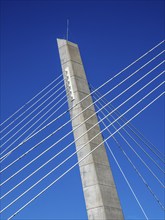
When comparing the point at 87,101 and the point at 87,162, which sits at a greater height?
the point at 87,101

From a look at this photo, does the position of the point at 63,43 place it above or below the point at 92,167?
above

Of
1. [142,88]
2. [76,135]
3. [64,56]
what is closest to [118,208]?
[76,135]

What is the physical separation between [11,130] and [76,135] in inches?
116

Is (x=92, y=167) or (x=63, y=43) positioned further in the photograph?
(x=63, y=43)

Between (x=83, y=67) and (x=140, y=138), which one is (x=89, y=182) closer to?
(x=140, y=138)

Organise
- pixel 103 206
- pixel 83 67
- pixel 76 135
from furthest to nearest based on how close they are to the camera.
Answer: pixel 83 67, pixel 76 135, pixel 103 206

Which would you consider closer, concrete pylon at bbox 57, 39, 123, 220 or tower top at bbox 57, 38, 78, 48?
concrete pylon at bbox 57, 39, 123, 220

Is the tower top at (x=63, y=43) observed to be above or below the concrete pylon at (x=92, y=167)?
above

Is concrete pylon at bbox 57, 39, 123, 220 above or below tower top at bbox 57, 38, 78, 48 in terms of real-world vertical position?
below

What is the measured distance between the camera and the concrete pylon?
11484mm

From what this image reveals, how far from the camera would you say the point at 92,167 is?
12.1m

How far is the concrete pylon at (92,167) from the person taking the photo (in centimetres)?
1148

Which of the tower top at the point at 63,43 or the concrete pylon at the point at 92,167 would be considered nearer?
the concrete pylon at the point at 92,167

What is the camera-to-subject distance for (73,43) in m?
16.3
